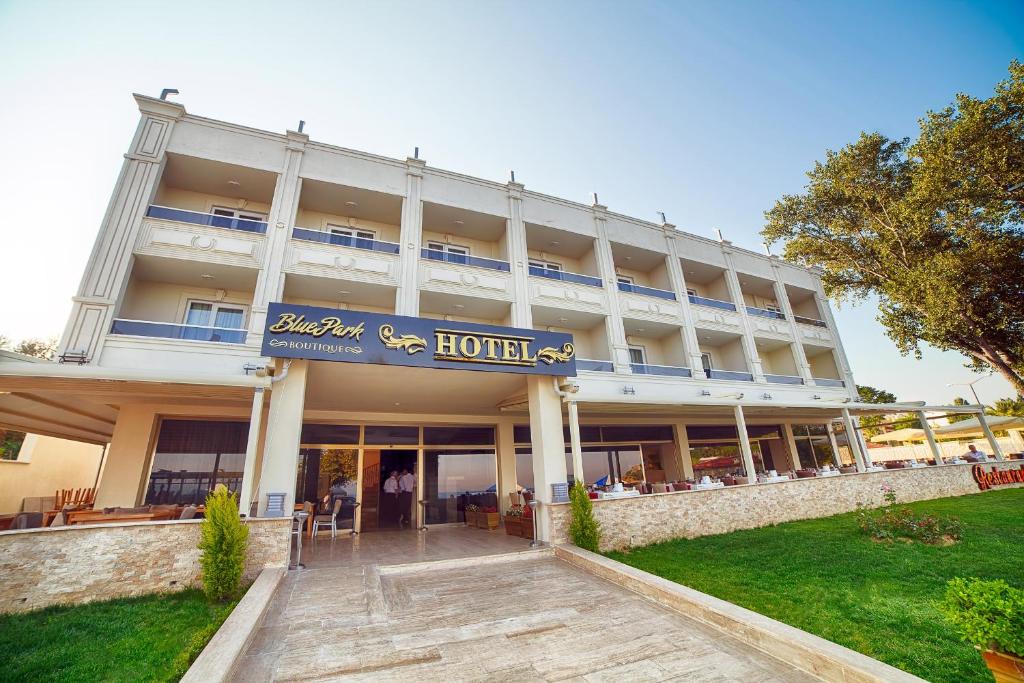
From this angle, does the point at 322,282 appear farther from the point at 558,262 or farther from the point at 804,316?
the point at 804,316

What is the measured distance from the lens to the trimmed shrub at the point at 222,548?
20.1 ft

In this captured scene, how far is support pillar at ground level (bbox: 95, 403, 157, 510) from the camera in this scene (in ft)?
30.8

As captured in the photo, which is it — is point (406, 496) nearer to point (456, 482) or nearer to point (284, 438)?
point (456, 482)

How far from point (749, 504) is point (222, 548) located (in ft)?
39.5

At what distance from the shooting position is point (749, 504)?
37.2 ft

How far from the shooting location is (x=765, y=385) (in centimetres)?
1573

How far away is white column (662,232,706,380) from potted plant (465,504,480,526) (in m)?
8.55

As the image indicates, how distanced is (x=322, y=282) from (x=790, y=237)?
670 inches

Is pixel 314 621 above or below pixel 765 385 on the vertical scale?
below

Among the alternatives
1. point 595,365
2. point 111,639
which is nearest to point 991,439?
point 595,365

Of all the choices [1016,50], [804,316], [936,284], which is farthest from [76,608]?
[804,316]

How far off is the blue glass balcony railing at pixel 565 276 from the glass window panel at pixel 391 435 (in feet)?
20.9

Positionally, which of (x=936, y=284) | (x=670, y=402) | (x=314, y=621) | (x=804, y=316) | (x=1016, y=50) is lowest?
(x=314, y=621)

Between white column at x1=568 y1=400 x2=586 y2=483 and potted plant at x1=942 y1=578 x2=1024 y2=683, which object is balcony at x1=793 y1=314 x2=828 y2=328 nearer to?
white column at x1=568 y1=400 x2=586 y2=483
